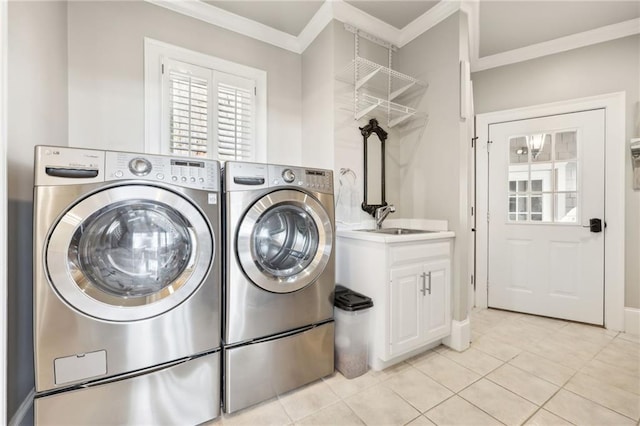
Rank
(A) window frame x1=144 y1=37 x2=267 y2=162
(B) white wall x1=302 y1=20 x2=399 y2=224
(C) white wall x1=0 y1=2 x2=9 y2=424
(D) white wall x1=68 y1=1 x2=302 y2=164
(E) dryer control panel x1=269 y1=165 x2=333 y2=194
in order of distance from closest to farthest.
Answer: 1. (C) white wall x1=0 y1=2 x2=9 y2=424
2. (E) dryer control panel x1=269 y1=165 x2=333 y2=194
3. (D) white wall x1=68 y1=1 x2=302 y2=164
4. (A) window frame x1=144 y1=37 x2=267 y2=162
5. (B) white wall x1=302 y1=20 x2=399 y2=224

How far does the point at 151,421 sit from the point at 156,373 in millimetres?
210

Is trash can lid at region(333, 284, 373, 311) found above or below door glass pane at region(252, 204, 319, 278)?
below

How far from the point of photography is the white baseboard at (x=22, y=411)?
114cm

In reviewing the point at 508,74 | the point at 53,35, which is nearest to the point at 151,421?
the point at 53,35

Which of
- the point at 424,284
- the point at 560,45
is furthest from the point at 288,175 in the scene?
the point at 560,45

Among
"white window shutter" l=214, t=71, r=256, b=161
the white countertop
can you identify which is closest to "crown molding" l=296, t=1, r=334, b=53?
"white window shutter" l=214, t=71, r=256, b=161

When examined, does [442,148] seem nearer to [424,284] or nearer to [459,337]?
[424,284]

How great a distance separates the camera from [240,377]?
4.57 feet

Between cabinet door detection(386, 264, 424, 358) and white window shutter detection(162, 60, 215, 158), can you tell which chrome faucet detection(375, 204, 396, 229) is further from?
white window shutter detection(162, 60, 215, 158)

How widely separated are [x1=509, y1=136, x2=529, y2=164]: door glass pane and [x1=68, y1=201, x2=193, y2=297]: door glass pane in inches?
119

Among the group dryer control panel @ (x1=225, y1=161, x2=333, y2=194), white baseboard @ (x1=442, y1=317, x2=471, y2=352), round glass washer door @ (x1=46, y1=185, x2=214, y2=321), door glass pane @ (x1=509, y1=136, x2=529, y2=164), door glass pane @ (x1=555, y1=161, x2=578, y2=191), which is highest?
door glass pane @ (x1=509, y1=136, x2=529, y2=164)

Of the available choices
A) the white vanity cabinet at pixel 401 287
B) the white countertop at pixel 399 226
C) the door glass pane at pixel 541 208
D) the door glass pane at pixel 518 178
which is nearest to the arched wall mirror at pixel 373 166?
the white countertop at pixel 399 226

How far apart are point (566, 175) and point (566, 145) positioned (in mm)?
279

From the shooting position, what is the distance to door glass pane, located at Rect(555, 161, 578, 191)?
2.52 meters
